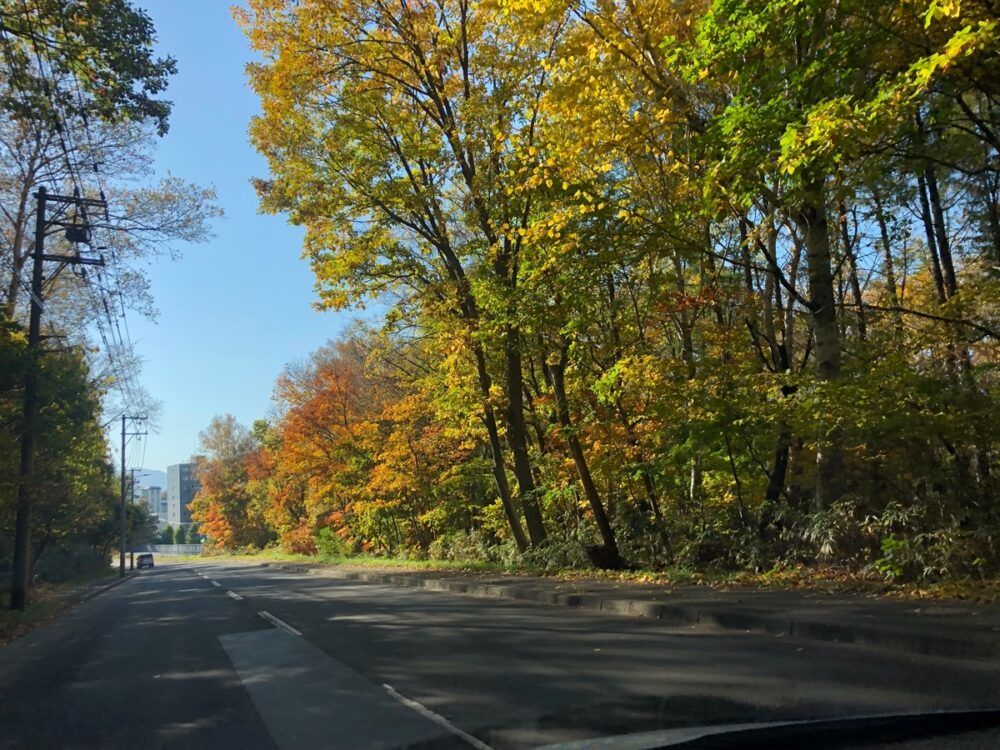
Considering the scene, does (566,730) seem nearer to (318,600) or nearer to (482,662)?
(482,662)

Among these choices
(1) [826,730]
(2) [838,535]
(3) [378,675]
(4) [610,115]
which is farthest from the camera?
(4) [610,115]

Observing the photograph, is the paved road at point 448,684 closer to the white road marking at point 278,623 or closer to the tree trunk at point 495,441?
the white road marking at point 278,623

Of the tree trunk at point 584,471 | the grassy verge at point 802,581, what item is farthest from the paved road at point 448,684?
the tree trunk at point 584,471

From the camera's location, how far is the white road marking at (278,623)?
11.8 m

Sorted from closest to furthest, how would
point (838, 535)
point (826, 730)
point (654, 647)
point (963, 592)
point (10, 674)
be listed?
point (826, 730) → point (654, 647) → point (963, 592) → point (10, 674) → point (838, 535)

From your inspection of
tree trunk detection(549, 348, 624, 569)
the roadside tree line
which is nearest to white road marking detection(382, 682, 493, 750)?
the roadside tree line

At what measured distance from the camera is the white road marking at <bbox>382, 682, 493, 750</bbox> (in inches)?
206

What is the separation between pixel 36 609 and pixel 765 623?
21.5m

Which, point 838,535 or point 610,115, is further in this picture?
point 610,115

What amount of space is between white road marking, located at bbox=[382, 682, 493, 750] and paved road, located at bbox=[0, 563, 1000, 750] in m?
0.03

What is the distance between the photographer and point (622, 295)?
19.2m

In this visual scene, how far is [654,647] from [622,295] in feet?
39.4

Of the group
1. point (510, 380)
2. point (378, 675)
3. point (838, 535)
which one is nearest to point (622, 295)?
point (510, 380)

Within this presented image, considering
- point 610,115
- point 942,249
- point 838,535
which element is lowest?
point 838,535
